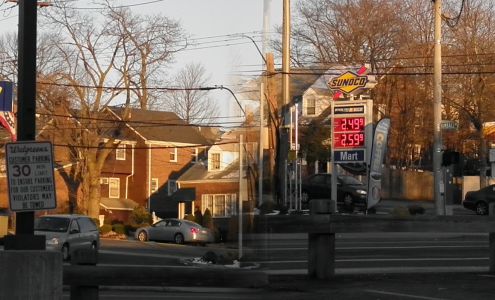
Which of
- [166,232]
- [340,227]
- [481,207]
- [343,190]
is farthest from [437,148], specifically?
[340,227]

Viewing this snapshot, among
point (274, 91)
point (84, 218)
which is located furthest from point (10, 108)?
point (274, 91)

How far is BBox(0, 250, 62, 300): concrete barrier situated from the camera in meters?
5.42

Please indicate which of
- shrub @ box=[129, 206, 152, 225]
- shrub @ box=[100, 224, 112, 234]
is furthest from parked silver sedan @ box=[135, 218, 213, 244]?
shrub @ box=[129, 206, 152, 225]

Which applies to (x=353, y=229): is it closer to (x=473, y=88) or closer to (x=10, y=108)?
(x=10, y=108)

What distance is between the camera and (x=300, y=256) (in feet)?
46.6

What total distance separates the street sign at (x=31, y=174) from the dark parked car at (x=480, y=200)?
109 ft

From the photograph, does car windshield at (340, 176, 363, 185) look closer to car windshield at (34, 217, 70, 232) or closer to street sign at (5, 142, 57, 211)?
car windshield at (34, 217, 70, 232)

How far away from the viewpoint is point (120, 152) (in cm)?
4697

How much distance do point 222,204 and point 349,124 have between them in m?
19.6

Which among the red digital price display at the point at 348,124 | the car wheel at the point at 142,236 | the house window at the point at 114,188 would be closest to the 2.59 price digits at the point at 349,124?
the red digital price display at the point at 348,124

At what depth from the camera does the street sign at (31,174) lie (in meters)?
6.84

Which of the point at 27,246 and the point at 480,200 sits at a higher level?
the point at 27,246

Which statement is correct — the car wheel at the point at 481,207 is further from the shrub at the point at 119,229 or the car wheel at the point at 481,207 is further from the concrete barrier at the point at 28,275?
the concrete barrier at the point at 28,275

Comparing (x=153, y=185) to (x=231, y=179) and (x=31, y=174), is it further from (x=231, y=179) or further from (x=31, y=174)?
(x=231, y=179)
